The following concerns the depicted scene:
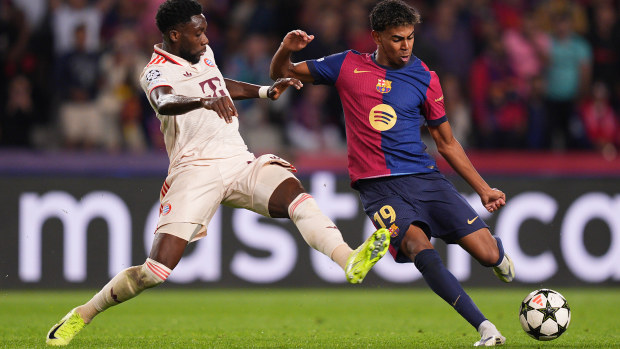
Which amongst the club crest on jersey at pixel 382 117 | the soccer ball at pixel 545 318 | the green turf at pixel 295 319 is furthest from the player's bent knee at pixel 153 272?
the soccer ball at pixel 545 318

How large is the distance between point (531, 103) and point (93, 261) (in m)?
5.75

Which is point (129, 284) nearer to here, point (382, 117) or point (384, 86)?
point (382, 117)

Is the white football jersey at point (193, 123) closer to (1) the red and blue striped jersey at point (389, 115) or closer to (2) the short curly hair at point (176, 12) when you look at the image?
(2) the short curly hair at point (176, 12)

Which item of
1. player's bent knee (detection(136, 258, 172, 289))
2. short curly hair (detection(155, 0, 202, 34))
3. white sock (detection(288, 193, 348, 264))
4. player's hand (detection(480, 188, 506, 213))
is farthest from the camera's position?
player's hand (detection(480, 188, 506, 213))

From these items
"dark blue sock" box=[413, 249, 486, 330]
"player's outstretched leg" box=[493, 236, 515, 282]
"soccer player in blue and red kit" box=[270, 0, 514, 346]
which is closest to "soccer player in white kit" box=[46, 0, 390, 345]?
"soccer player in blue and red kit" box=[270, 0, 514, 346]

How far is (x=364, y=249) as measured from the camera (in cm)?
594

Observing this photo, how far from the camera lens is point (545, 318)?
6852 mm

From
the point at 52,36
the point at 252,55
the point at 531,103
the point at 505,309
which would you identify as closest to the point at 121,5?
the point at 52,36

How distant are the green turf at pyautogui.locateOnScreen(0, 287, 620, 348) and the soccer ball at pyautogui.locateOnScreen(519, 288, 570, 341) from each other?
3.7 inches

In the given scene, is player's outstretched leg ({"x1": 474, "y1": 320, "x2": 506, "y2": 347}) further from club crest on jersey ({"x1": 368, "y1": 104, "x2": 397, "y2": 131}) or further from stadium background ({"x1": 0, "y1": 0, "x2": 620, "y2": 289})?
stadium background ({"x1": 0, "y1": 0, "x2": 620, "y2": 289})

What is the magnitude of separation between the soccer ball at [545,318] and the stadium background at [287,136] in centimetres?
478

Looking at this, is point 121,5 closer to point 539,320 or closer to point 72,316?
point 72,316

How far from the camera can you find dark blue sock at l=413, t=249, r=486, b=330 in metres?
6.50

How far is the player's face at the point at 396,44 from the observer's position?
6.92 meters
